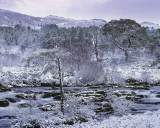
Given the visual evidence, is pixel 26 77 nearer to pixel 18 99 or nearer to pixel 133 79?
pixel 18 99

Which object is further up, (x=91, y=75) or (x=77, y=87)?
(x=91, y=75)

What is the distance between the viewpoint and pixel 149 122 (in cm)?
1197

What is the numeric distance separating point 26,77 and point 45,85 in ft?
15.8

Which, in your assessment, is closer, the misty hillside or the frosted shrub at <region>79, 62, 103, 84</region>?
the misty hillside

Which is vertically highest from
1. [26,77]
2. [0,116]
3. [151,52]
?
[151,52]

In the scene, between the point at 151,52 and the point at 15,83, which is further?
the point at 151,52

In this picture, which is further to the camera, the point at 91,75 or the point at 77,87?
the point at 91,75

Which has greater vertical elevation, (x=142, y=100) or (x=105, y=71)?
(x=105, y=71)

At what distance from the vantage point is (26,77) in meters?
32.7

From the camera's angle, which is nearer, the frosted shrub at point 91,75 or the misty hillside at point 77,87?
the misty hillside at point 77,87

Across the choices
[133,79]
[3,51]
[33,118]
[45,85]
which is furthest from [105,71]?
[3,51]

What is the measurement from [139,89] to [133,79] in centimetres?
570

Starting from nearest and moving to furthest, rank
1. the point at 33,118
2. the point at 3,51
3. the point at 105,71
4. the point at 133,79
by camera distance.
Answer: the point at 33,118 < the point at 133,79 < the point at 105,71 < the point at 3,51

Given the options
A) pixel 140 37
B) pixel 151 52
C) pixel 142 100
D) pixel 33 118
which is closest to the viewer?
pixel 33 118
